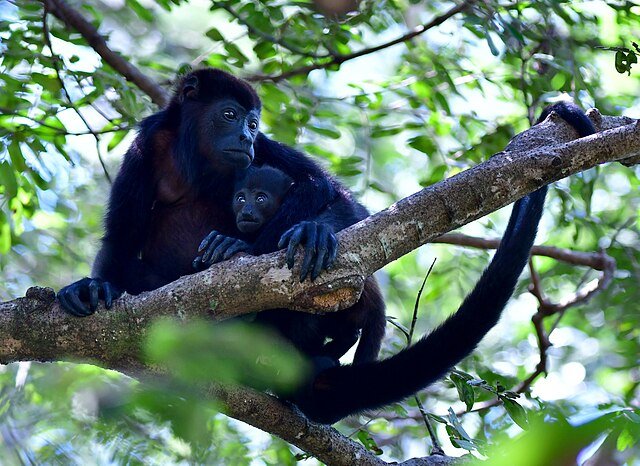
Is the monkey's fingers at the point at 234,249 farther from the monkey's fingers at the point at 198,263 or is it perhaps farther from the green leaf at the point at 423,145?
the green leaf at the point at 423,145

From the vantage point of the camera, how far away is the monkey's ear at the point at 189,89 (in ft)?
13.7

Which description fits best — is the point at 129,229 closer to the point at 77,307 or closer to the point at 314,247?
the point at 77,307

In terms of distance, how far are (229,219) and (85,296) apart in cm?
135

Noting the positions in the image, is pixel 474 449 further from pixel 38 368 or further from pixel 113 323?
pixel 38 368

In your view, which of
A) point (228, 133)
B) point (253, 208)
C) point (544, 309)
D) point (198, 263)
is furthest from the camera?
point (544, 309)

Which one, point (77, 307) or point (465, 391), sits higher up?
point (77, 307)

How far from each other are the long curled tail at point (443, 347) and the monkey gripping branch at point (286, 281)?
0.96ft

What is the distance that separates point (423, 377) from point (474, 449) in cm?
68

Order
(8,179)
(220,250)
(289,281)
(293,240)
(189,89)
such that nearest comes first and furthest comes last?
(289,281) → (293,240) → (220,250) → (8,179) → (189,89)

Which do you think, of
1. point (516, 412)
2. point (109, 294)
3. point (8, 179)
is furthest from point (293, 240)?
point (8, 179)

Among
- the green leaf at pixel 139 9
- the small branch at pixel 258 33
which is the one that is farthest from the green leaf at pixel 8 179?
the small branch at pixel 258 33

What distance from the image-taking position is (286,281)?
2.59 m

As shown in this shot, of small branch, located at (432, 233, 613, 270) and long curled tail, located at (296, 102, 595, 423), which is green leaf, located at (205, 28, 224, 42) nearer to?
small branch, located at (432, 233, 613, 270)

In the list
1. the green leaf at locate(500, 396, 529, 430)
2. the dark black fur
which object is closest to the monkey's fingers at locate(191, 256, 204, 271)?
the dark black fur
